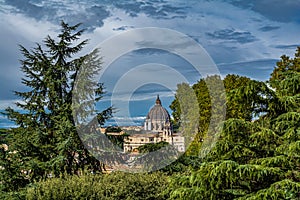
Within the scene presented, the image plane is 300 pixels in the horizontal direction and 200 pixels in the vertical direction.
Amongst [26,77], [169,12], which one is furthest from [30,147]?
[169,12]

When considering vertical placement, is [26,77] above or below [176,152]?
above

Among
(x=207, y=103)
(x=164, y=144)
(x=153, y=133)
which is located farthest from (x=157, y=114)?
(x=207, y=103)

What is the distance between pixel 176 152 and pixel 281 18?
17.0 feet

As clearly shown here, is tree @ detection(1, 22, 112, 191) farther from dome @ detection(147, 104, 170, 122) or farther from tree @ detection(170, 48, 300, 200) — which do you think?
tree @ detection(170, 48, 300, 200)

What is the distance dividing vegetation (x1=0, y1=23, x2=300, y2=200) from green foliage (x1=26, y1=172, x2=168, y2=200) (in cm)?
2

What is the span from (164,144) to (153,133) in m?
0.66

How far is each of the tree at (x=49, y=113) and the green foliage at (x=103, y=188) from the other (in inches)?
105

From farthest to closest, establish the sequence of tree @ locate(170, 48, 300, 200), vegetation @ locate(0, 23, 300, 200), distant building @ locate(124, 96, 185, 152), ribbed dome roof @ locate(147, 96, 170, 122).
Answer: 1. distant building @ locate(124, 96, 185, 152)
2. ribbed dome roof @ locate(147, 96, 170, 122)
3. vegetation @ locate(0, 23, 300, 200)
4. tree @ locate(170, 48, 300, 200)

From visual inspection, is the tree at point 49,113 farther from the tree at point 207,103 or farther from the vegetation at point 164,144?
the tree at point 207,103

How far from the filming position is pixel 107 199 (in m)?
7.83

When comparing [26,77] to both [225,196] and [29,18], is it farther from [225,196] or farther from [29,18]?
[225,196]

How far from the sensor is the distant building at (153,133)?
1181cm

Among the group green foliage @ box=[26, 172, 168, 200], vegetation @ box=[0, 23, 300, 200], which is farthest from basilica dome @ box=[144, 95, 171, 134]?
green foliage @ box=[26, 172, 168, 200]

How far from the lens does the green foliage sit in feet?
25.9
